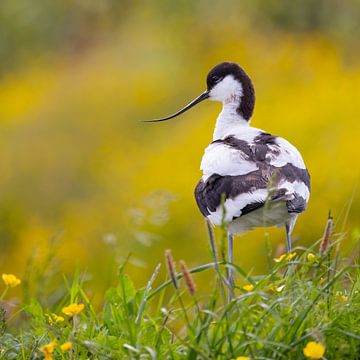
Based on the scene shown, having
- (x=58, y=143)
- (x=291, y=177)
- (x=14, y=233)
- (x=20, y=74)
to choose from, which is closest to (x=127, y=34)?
(x=20, y=74)

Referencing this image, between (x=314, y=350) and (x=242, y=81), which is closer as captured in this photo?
(x=314, y=350)

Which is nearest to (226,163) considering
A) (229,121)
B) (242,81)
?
(229,121)

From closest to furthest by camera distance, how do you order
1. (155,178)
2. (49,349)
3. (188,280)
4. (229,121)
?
(188,280)
(49,349)
(229,121)
(155,178)

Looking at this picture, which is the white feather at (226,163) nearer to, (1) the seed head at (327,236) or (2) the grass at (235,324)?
(2) the grass at (235,324)

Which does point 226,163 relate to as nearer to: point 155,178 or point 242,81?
point 242,81

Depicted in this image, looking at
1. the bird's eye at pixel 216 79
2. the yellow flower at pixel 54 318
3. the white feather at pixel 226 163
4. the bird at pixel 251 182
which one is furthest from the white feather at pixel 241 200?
the bird's eye at pixel 216 79

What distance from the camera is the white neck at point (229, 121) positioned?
602 cm

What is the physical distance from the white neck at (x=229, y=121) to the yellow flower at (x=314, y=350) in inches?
100

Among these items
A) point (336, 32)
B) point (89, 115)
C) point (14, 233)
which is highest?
point (336, 32)

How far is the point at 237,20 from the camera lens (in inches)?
806

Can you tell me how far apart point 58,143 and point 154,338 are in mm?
12577

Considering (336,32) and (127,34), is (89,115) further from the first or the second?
(127,34)

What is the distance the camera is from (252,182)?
4.98 m

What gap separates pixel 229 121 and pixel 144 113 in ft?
37.2
